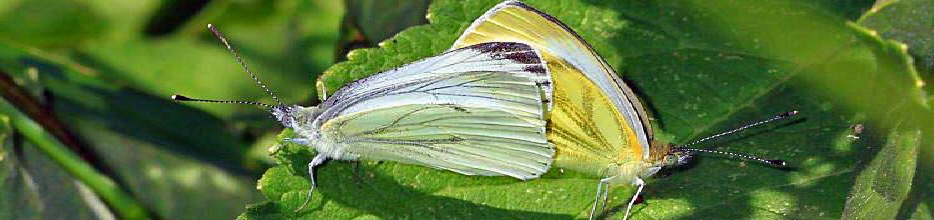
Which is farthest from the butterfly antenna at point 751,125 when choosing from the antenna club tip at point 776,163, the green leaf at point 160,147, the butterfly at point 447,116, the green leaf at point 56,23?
the green leaf at point 56,23

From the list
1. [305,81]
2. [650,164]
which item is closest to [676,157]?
[650,164]

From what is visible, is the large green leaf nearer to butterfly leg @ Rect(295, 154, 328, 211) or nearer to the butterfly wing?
the butterfly wing

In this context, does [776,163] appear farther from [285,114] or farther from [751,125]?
[285,114]

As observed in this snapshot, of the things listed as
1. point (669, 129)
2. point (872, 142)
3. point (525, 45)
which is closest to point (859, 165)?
point (872, 142)

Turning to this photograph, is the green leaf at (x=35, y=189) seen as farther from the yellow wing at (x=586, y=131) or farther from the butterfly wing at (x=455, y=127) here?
the yellow wing at (x=586, y=131)

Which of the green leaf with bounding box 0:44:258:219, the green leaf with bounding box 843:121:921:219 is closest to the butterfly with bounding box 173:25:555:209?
the green leaf with bounding box 843:121:921:219
